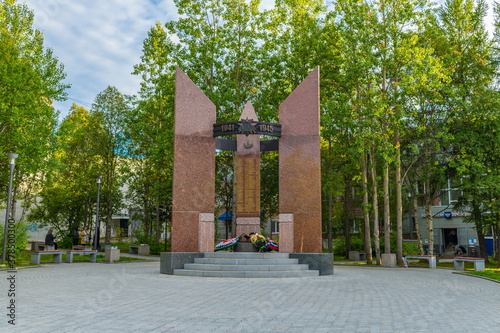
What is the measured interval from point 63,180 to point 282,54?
20497 mm

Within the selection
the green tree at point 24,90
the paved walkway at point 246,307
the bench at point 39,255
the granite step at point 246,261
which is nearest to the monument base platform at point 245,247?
the granite step at point 246,261

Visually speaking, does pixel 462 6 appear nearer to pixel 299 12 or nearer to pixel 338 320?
pixel 299 12

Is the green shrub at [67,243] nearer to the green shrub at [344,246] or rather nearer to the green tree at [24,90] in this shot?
the green tree at [24,90]

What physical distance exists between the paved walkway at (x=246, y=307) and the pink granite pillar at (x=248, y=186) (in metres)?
5.43

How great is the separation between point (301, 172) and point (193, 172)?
4113 mm

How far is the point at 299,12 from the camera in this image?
28.3 metres

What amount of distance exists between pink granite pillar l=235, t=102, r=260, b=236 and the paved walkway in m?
5.43

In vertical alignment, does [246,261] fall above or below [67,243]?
below

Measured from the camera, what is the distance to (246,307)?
8211 millimetres

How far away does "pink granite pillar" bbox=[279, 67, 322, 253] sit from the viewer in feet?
55.3

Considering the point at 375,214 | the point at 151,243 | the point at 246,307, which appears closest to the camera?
the point at 246,307

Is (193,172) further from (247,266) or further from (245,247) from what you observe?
(247,266)

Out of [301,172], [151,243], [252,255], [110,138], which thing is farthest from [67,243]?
[301,172]

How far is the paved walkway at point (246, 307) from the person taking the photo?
6461 mm
